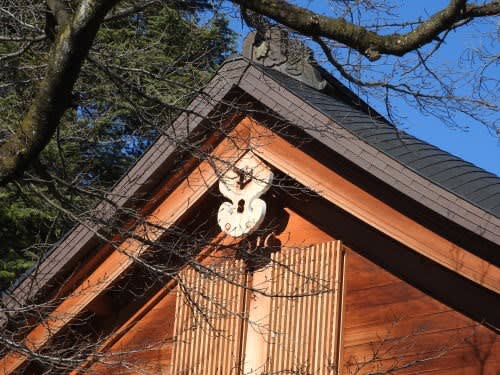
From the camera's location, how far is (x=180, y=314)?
8.59 m

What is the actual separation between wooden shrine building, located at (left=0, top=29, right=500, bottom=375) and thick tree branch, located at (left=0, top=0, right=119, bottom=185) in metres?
1.21

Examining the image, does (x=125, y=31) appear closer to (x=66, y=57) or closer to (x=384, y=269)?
(x=384, y=269)

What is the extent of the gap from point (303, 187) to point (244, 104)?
0.67 meters

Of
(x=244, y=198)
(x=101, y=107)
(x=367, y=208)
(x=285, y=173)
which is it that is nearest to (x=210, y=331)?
(x=244, y=198)

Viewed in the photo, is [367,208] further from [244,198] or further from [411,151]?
[244,198]

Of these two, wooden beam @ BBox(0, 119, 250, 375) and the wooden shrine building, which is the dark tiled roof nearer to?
the wooden shrine building

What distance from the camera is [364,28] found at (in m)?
5.68

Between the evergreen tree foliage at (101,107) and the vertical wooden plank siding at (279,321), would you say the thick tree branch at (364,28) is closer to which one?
the evergreen tree foliage at (101,107)

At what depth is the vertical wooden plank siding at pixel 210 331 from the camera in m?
8.11

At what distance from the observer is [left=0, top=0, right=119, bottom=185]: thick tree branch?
18.4ft

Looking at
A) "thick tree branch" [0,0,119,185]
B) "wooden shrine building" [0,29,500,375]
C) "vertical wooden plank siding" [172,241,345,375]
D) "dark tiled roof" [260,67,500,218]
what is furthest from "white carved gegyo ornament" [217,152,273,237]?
"thick tree branch" [0,0,119,185]

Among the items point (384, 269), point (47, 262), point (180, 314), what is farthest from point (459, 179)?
point (47, 262)

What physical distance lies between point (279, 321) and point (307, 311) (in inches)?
9.1

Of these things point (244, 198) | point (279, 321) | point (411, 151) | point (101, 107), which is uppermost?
point (101, 107)
